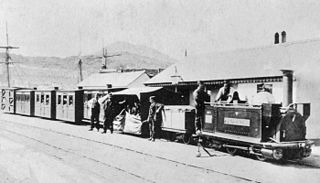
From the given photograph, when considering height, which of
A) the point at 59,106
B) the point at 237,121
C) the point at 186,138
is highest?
the point at 237,121

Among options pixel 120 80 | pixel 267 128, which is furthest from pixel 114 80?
pixel 267 128

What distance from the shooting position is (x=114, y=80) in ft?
142

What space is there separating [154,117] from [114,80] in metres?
27.9

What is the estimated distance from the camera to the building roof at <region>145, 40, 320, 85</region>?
19.9m

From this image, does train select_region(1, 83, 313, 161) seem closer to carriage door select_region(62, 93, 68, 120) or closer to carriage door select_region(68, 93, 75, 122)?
carriage door select_region(68, 93, 75, 122)

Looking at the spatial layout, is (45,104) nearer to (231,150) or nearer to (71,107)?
(71,107)

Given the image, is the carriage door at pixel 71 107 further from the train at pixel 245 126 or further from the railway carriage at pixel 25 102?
the railway carriage at pixel 25 102

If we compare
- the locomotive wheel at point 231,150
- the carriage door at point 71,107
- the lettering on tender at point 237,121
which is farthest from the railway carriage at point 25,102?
the lettering on tender at point 237,121

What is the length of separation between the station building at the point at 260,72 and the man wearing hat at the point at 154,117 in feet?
11.3

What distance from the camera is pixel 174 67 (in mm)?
30328

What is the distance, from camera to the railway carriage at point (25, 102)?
29078 millimetres

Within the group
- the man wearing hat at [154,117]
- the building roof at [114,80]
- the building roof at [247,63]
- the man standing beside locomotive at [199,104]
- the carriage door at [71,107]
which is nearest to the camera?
the man standing beside locomotive at [199,104]

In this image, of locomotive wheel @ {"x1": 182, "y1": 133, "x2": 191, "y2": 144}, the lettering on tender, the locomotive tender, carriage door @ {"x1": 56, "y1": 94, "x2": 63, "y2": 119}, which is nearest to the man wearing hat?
locomotive wheel @ {"x1": 182, "y1": 133, "x2": 191, "y2": 144}

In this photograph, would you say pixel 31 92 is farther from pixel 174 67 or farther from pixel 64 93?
pixel 174 67
